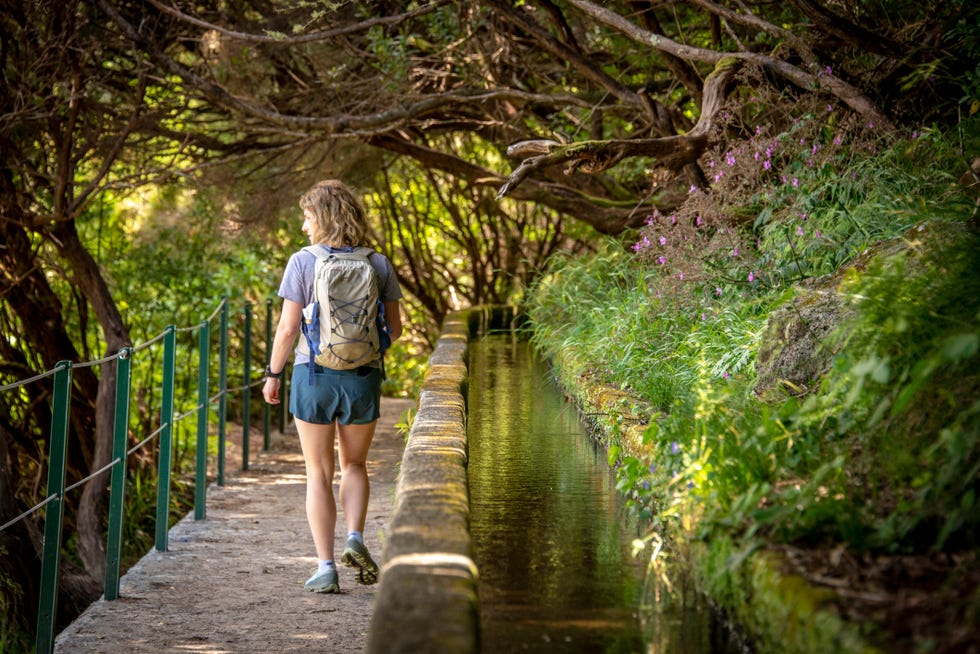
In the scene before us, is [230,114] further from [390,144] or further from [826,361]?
[826,361]

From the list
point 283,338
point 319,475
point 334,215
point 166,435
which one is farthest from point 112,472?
point 334,215

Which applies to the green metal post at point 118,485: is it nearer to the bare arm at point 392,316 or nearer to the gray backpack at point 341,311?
the gray backpack at point 341,311

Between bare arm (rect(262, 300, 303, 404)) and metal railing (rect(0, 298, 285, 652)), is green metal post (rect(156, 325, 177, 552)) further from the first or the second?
bare arm (rect(262, 300, 303, 404))

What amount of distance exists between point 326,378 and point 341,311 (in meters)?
0.32

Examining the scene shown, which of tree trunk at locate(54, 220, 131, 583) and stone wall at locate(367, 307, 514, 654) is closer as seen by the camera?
stone wall at locate(367, 307, 514, 654)

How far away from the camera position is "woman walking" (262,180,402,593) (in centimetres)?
472

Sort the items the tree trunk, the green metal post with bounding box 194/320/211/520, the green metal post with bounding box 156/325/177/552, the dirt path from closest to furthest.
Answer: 1. the dirt path
2. the green metal post with bounding box 156/325/177/552
3. the green metal post with bounding box 194/320/211/520
4. the tree trunk

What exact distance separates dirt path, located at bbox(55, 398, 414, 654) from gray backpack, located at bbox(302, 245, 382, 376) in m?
1.24

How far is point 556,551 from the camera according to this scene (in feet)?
13.3

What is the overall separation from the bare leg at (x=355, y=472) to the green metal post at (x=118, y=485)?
1.25 metres

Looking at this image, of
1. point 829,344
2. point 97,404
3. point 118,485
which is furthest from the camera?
point 97,404

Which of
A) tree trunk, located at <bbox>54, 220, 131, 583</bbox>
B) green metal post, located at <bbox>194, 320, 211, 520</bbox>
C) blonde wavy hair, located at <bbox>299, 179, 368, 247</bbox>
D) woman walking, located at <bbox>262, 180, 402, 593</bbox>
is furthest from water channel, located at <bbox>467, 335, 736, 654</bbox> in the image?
tree trunk, located at <bbox>54, 220, 131, 583</bbox>

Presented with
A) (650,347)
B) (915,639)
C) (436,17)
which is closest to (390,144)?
(436,17)

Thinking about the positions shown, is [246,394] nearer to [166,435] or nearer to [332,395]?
[166,435]
